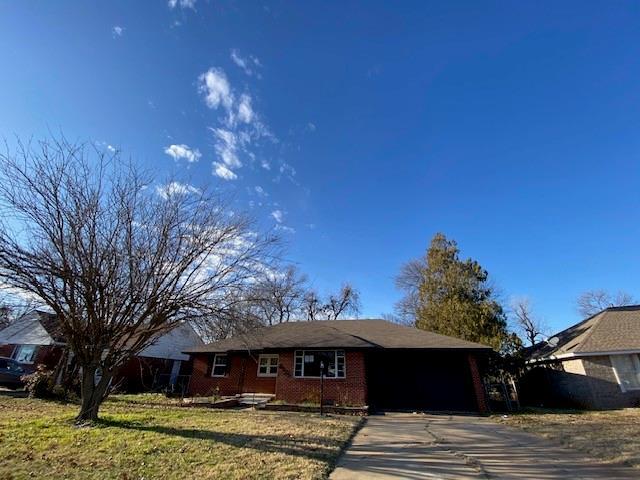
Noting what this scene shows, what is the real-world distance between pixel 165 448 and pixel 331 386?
10.4 m

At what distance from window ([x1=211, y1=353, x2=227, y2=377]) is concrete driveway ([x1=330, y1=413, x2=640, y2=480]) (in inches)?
443

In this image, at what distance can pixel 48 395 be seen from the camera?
16203 millimetres

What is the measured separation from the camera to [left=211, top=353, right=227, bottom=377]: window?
19.3 metres

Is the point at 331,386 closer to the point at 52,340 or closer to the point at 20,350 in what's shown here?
the point at 52,340

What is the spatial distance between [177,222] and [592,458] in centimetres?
1130

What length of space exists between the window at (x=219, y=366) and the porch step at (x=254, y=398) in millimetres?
2011

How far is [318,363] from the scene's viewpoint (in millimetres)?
17250

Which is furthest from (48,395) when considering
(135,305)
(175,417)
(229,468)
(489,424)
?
(489,424)

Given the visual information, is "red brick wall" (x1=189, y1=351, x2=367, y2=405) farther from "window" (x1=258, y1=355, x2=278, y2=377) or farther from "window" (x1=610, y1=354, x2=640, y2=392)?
"window" (x1=610, y1=354, x2=640, y2=392)

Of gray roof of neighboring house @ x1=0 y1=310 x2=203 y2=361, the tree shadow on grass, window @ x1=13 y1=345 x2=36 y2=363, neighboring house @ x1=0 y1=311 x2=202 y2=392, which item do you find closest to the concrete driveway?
the tree shadow on grass


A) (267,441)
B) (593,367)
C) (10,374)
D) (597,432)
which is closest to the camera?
(267,441)

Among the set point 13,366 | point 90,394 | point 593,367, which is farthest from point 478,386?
point 13,366

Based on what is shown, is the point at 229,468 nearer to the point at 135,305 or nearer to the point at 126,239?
the point at 135,305

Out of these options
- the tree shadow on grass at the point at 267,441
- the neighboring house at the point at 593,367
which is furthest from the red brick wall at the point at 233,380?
the neighboring house at the point at 593,367
